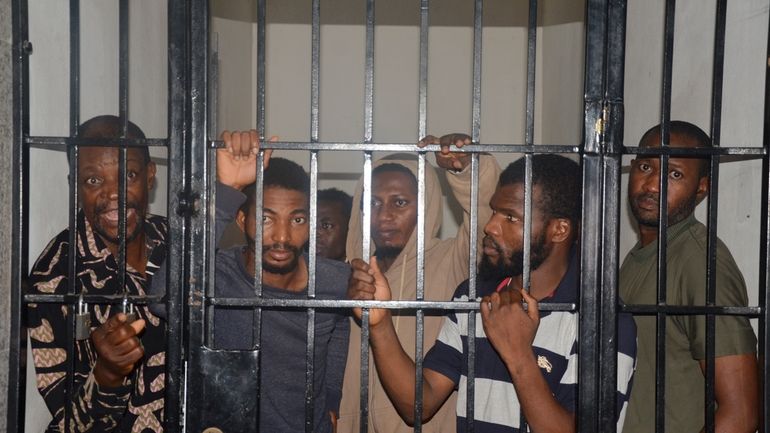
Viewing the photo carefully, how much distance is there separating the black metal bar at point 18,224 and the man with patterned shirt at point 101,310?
0.13 m

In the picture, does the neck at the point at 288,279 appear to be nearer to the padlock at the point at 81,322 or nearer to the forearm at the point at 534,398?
the padlock at the point at 81,322

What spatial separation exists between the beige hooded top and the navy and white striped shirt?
32 cm

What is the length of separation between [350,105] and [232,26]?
102 centimetres

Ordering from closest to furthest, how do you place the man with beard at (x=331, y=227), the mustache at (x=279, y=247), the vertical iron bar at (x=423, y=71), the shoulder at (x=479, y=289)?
1. the vertical iron bar at (x=423, y=71)
2. the shoulder at (x=479, y=289)
3. the mustache at (x=279, y=247)
4. the man with beard at (x=331, y=227)

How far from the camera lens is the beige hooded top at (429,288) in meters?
2.79

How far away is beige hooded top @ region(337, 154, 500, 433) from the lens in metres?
2.79

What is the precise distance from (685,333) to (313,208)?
1103mm

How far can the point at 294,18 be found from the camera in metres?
6.19

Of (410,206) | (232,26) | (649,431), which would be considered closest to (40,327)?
(410,206)

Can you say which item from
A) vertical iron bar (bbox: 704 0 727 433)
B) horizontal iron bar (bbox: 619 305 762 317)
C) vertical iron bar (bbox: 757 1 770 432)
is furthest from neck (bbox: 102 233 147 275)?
vertical iron bar (bbox: 757 1 770 432)

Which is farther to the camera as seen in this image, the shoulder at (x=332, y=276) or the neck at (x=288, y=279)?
the neck at (x=288, y=279)

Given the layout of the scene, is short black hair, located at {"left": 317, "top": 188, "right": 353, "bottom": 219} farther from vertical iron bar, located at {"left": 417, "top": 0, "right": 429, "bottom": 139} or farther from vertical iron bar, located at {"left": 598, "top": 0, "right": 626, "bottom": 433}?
vertical iron bar, located at {"left": 598, "top": 0, "right": 626, "bottom": 433}

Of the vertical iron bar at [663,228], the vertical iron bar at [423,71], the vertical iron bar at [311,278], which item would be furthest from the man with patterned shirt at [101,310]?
the vertical iron bar at [663,228]

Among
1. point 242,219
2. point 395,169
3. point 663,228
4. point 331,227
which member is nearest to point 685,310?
point 663,228
